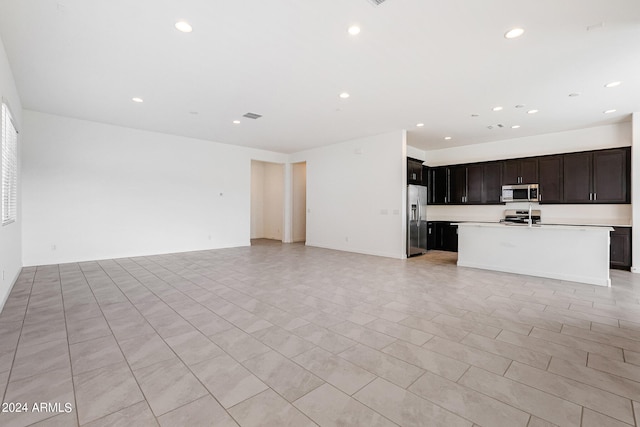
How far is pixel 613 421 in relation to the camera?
5.40 feet

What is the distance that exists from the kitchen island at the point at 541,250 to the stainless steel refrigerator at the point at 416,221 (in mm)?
1247

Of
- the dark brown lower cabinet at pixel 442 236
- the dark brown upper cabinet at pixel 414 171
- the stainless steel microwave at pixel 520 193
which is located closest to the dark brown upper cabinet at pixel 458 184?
the dark brown lower cabinet at pixel 442 236

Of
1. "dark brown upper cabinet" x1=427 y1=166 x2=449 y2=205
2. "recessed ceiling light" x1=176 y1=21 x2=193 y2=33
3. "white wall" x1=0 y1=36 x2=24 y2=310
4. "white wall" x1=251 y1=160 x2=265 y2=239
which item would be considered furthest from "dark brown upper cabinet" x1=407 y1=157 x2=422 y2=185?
"white wall" x1=0 y1=36 x2=24 y2=310

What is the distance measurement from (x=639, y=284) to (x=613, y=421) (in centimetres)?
455

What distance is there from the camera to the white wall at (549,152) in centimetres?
626

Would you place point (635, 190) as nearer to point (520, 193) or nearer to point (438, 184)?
point (520, 193)

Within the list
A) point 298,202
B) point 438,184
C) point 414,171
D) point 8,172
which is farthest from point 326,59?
point 298,202

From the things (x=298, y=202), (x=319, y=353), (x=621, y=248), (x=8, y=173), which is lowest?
(x=319, y=353)

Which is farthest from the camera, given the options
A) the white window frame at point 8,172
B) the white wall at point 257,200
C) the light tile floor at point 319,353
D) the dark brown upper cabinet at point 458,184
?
the white wall at point 257,200

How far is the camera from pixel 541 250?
16.6ft

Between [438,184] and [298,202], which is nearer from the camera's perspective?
[438,184]

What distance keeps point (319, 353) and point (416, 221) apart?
5.62m

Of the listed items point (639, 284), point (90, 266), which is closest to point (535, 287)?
point (639, 284)

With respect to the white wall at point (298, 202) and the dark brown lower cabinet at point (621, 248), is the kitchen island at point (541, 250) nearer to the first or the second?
the dark brown lower cabinet at point (621, 248)
